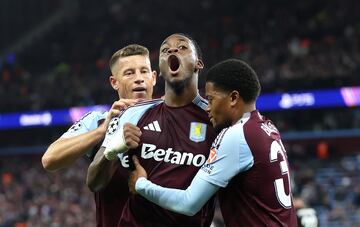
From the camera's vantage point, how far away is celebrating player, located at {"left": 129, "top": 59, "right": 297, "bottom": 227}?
4.03 m

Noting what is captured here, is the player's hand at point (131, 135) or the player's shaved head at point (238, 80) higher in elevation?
the player's shaved head at point (238, 80)

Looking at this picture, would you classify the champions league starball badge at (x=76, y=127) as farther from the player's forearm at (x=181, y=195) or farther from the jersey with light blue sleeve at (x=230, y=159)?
the jersey with light blue sleeve at (x=230, y=159)

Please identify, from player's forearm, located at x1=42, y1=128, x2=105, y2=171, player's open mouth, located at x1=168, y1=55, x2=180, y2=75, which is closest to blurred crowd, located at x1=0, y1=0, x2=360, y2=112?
player's forearm, located at x1=42, y1=128, x2=105, y2=171

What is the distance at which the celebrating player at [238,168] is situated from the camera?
4027 millimetres

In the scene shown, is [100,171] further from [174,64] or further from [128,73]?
[128,73]

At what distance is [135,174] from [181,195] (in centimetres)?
37

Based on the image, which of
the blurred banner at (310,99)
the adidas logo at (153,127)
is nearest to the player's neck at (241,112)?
the adidas logo at (153,127)

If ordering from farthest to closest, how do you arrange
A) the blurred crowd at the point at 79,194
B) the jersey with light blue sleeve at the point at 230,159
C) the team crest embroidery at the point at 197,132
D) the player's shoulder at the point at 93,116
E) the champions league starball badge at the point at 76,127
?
the blurred crowd at the point at 79,194 < the player's shoulder at the point at 93,116 < the champions league starball badge at the point at 76,127 < the team crest embroidery at the point at 197,132 < the jersey with light blue sleeve at the point at 230,159

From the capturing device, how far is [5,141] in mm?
25953

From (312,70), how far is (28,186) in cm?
924

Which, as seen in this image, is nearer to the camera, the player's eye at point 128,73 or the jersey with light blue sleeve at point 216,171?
the jersey with light blue sleeve at point 216,171

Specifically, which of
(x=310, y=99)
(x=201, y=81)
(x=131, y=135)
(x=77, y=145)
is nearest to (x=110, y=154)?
(x=131, y=135)

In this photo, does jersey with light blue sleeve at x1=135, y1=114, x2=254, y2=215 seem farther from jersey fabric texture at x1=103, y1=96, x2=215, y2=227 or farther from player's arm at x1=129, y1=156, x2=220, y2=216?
jersey fabric texture at x1=103, y1=96, x2=215, y2=227

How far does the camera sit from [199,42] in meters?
23.5
